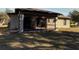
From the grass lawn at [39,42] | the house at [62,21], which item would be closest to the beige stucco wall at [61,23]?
the house at [62,21]

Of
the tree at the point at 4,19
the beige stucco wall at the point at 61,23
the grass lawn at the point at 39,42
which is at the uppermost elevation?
the tree at the point at 4,19

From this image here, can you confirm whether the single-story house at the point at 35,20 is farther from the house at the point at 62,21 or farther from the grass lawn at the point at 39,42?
the grass lawn at the point at 39,42

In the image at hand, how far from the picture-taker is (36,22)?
5996mm

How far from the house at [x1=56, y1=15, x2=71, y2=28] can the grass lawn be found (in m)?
0.17

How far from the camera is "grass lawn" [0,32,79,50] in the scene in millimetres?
5910

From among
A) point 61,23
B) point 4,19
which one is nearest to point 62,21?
point 61,23

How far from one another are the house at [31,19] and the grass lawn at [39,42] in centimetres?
17

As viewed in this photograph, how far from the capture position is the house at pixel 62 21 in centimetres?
583

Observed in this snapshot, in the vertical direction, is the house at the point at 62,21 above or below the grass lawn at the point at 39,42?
above

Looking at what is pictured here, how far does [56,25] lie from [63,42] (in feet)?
1.26

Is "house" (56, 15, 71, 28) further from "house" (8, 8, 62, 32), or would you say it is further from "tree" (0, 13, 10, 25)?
"tree" (0, 13, 10, 25)

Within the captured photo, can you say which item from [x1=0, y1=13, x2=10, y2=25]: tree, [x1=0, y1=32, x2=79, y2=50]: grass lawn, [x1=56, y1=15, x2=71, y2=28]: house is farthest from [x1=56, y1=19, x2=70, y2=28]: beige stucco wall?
[x1=0, y1=13, x2=10, y2=25]: tree
